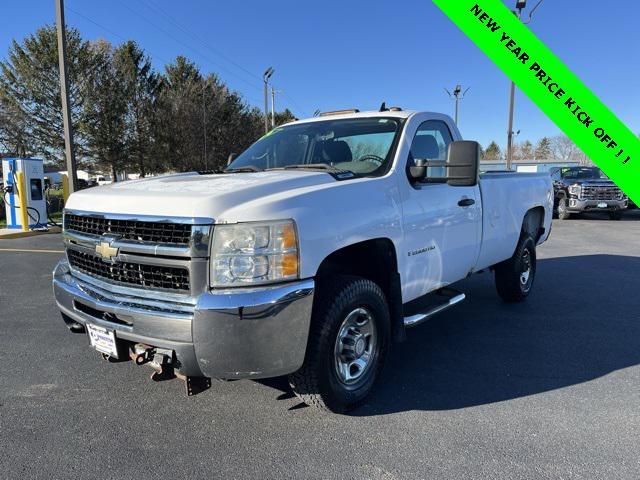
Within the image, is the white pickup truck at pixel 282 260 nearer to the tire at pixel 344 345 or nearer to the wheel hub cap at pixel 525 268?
the tire at pixel 344 345

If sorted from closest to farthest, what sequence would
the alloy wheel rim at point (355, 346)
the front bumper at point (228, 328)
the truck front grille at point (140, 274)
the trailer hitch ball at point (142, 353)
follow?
the front bumper at point (228, 328)
the truck front grille at point (140, 274)
the trailer hitch ball at point (142, 353)
the alloy wheel rim at point (355, 346)

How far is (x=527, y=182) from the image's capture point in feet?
17.9

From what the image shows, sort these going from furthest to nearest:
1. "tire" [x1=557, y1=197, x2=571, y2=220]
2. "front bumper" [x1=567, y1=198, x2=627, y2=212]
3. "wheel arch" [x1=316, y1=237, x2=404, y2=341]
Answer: "tire" [x1=557, y1=197, x2=571, y2=220], "front bumper" [x1=567, y1=198, x2=627, y2=212], "wheel arch" [x1=316, y1=237, x2=404, y2=341]

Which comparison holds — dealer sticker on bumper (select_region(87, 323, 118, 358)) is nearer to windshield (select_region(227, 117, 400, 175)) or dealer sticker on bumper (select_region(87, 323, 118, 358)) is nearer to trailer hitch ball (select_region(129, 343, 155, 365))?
trailer hitch ball (select_region(129, 343, 155, 365))

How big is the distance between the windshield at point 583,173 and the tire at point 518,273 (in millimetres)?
12490

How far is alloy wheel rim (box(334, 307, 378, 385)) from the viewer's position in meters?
2.96

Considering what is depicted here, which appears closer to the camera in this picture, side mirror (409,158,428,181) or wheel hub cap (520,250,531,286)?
side mirror (409,158,428,181)

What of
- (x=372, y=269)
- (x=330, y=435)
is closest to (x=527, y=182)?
(x=372, y=269)

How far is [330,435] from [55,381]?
2190mm

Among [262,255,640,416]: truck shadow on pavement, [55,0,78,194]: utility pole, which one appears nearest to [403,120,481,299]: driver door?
[262,255,640,416]: truck shadow on pavement

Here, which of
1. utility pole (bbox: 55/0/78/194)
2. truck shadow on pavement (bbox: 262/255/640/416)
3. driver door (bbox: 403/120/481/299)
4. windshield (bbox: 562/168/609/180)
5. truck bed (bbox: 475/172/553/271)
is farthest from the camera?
windshield (bbox: 562/168/609/180)

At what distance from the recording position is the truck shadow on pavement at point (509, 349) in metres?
3.34

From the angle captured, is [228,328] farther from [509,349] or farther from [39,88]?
[39,88]

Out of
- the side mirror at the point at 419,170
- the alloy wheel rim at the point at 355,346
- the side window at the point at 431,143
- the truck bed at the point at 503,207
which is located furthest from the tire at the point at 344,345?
the truck bed at the point at 503,207
